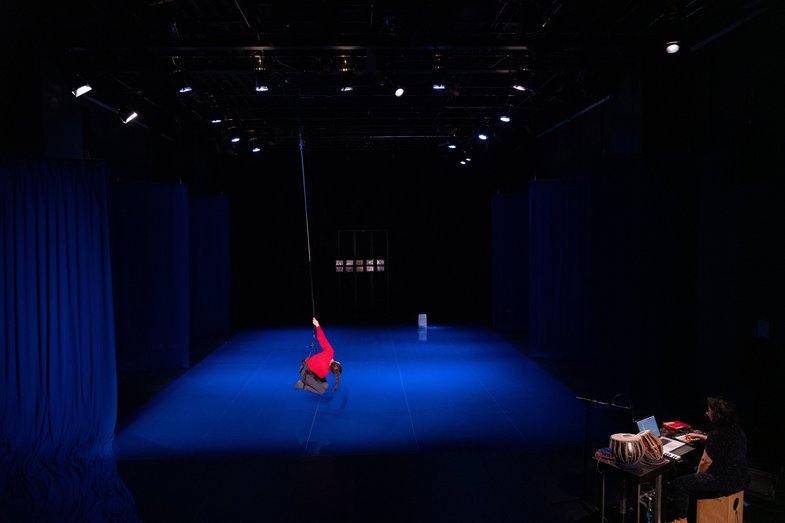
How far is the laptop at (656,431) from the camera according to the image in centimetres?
419

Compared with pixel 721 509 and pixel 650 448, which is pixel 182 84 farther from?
pixel 721 509

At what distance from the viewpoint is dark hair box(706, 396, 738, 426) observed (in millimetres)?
3855

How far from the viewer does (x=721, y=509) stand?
154 inches

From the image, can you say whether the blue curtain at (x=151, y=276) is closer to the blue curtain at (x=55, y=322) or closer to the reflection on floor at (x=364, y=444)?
the reflection on floor at (x=364, y=444)

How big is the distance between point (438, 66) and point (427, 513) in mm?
5369

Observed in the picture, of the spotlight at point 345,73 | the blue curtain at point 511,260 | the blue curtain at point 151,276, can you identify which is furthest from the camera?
the blue curtain at point 511,260

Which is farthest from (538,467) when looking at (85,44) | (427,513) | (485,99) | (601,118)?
(485,99)

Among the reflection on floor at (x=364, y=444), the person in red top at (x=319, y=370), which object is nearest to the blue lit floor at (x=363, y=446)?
the reflection on floor at (x=364, y=444)

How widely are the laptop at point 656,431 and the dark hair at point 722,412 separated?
403mm

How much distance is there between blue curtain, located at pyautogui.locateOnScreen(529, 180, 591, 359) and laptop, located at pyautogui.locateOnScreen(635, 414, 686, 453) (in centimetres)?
575

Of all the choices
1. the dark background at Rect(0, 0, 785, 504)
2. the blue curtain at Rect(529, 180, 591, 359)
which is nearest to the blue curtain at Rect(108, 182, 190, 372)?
the dark background at Rect(0, 0, 785, 504)

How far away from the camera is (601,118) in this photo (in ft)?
29.7

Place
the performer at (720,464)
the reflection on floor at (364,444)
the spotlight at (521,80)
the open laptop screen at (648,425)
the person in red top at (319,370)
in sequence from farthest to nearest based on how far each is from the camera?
1. the spotlight at (521,80)
2. the person in red top at (319,370)
3. the reflection on floor at (364,444)
4. the open laptop screen at (648,425)
5. the performer at (720,464)

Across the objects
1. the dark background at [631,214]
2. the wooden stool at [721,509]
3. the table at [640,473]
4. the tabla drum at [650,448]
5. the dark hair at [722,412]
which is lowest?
the wooden stool at [721,509]
